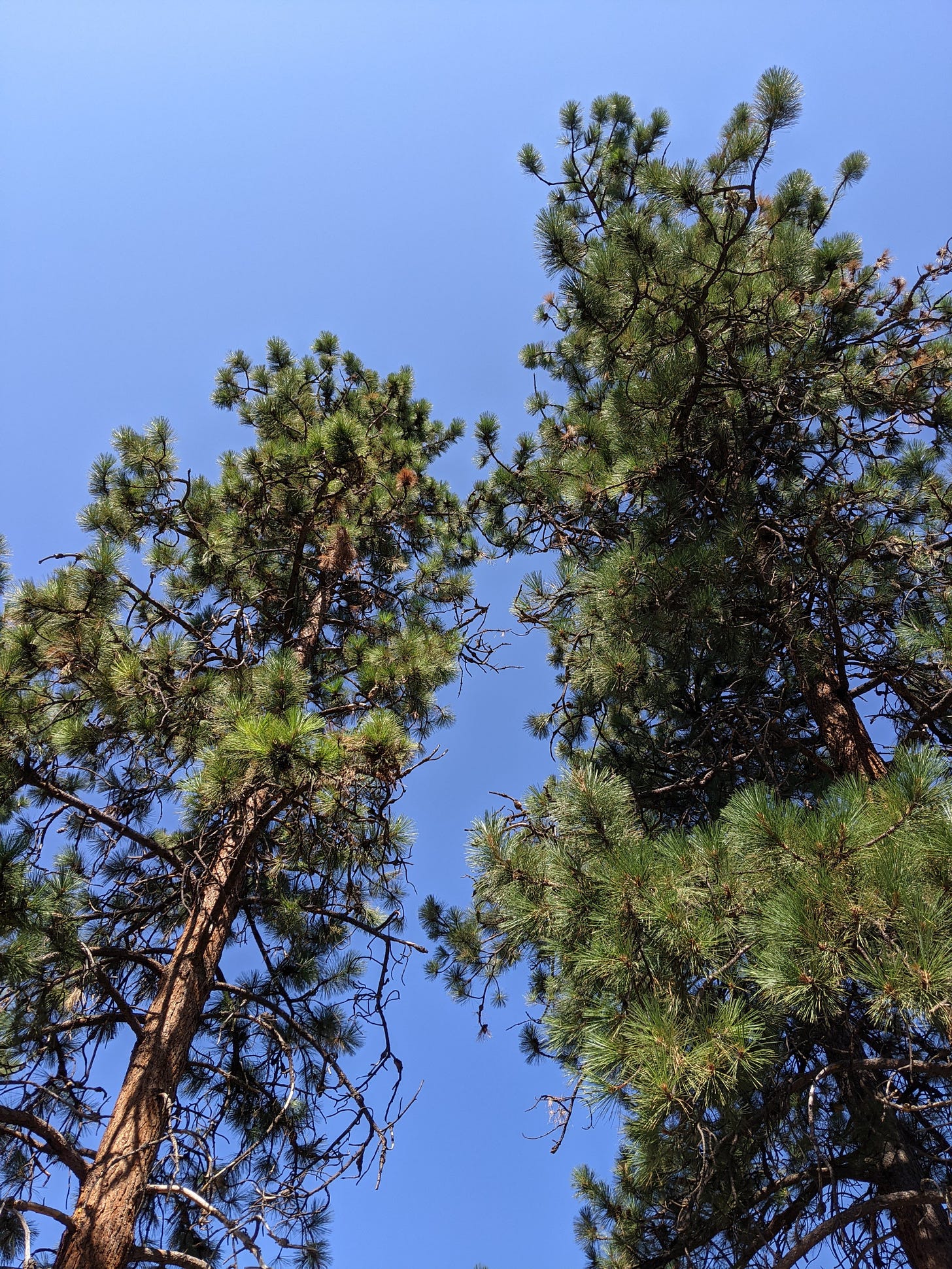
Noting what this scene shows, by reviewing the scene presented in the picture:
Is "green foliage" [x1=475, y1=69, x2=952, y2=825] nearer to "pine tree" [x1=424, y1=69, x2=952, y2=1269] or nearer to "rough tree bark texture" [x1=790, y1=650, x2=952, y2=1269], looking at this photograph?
"pine tree" [x1=424, y1=69, x2=952, y2=1269]

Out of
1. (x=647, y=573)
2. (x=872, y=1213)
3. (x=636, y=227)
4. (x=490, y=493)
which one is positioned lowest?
(x=872, y=1213)

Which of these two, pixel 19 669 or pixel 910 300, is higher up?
pixel 910 300

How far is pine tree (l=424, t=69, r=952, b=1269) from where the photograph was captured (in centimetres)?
269

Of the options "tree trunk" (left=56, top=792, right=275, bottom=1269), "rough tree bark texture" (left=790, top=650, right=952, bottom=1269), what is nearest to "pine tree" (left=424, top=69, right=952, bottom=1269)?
"rough tree bark texture" (left=790, top=650, right=952, bottom=1269)

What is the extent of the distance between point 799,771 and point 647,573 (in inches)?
72.9

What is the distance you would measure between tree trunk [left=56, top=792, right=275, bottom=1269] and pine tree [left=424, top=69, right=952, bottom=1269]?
1514 mm

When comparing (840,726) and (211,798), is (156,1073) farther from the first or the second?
(840,726)

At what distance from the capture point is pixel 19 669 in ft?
13.0

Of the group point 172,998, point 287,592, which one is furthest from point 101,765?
point 287,592

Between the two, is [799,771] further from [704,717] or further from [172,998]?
[172,998]

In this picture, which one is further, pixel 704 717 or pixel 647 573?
pixel 704 717

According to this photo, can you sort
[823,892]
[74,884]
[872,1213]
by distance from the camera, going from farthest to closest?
[74,884] → [872,1213] → [823,892]

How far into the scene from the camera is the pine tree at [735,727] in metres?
2.69

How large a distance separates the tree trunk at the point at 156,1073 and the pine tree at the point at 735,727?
1514mm
